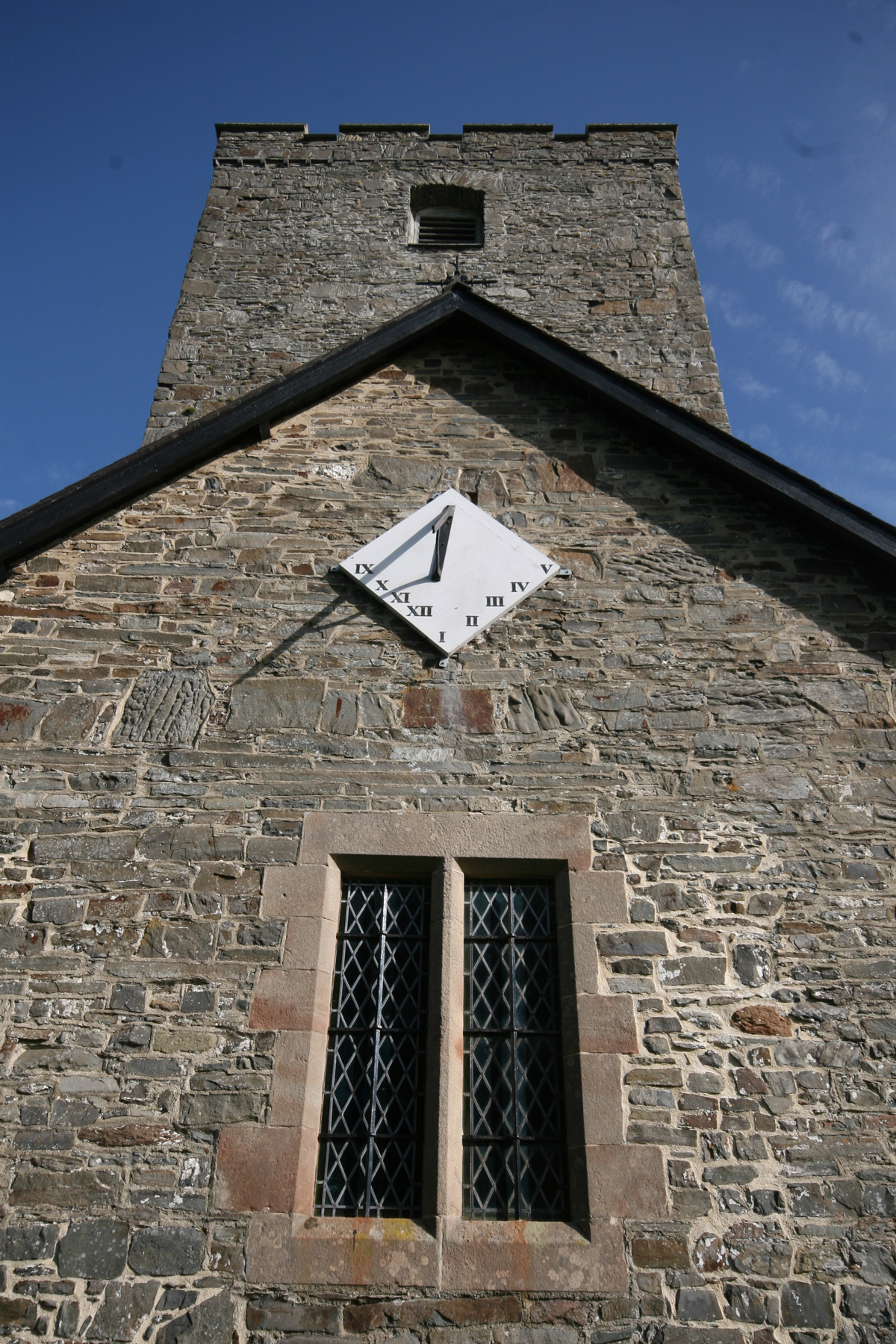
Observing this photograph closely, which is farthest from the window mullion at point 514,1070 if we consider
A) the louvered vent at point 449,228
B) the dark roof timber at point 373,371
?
the louvered vent at point 449,228

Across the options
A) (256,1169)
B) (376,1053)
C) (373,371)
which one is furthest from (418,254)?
(256,1169)

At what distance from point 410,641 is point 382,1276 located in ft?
9.24

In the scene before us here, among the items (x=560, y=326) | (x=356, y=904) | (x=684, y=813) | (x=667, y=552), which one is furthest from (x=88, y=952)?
(x=560, y=326)

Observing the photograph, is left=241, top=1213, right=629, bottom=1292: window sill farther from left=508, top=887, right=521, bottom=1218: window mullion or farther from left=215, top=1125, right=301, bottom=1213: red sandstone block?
left=508, top=887, right=521, bottom=1218: window mullion

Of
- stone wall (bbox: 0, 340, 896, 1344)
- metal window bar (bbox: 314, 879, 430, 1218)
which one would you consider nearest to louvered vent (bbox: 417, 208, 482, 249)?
stone wall (bbox: 0, 340, 896, 1344)

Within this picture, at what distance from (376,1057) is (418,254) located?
8.17 metres

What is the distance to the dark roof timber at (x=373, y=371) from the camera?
17.1ft

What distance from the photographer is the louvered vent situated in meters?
10.1

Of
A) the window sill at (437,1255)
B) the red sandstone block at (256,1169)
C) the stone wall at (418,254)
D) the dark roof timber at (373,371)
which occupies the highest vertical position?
the stone wall at (418,254)

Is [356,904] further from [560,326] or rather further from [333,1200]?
[560,326]

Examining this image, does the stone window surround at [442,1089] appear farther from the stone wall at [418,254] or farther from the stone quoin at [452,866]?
the stone wall at [418,254]

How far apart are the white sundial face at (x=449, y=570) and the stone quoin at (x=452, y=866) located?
3.4 inches

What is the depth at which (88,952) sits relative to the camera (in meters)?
4.13

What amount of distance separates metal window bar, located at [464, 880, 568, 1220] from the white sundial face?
1.39 m
